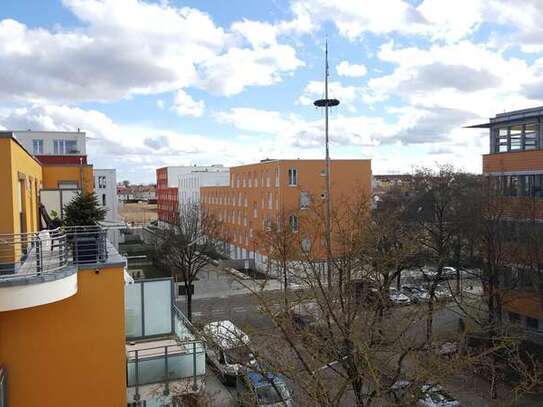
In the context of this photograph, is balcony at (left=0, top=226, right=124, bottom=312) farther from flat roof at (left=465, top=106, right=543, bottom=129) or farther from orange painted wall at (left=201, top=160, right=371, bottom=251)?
orange painted wall at (left=201, top=160, right=371, bottom=251)

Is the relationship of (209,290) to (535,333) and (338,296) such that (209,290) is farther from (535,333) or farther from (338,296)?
(338,296)

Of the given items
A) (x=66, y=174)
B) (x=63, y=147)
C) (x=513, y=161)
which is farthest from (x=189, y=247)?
(x=513, y=161)

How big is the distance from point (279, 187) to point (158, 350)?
3096 cm

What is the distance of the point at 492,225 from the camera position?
23359 mm

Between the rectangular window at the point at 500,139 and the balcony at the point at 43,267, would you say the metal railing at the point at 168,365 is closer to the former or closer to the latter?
the balcony at the point at 43,267

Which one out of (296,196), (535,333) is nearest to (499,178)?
(535,333)

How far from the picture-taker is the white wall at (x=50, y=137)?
39.6 meters

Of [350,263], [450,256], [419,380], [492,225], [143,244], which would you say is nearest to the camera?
[419,380]

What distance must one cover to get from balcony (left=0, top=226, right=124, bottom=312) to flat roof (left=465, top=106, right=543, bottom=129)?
2370 cm

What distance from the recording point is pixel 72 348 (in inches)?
391

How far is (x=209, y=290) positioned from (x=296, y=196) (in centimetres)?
1090

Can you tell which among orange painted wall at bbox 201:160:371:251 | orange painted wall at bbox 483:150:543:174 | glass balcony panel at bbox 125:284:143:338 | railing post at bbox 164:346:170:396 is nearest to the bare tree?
orange painted wall at bbox 201:160:371:251

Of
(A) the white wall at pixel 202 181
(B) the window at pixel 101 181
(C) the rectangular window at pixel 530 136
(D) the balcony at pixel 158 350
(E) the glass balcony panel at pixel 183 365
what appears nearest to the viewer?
(D) the balcony at pixel 158 350

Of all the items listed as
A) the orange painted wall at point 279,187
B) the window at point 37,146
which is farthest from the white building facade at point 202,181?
the window at point 37,146
